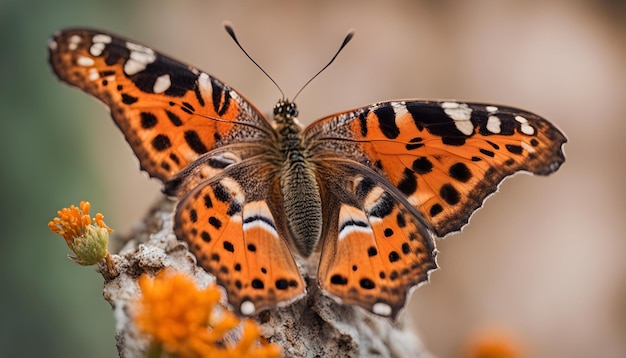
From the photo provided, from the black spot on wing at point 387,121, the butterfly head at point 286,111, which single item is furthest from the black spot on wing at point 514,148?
the butterfly head at point 286,111

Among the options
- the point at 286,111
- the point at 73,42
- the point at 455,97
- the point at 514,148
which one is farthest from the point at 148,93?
the point at 455,97

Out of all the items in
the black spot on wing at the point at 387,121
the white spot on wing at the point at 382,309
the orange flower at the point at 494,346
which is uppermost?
the black spot on wing at the point at 387,121

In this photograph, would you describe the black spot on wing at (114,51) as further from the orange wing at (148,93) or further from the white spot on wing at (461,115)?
the white spot on wing at (461,115)

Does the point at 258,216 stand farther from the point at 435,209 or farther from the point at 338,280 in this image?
the point at 435,209

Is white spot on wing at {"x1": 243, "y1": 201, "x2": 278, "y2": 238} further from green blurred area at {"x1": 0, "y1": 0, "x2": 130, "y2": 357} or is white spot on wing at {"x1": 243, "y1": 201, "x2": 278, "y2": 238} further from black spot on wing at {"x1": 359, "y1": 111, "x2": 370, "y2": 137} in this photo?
green blurred area at {"x1": 0, "y1": 0, "x2": 130, "y2": 357}
